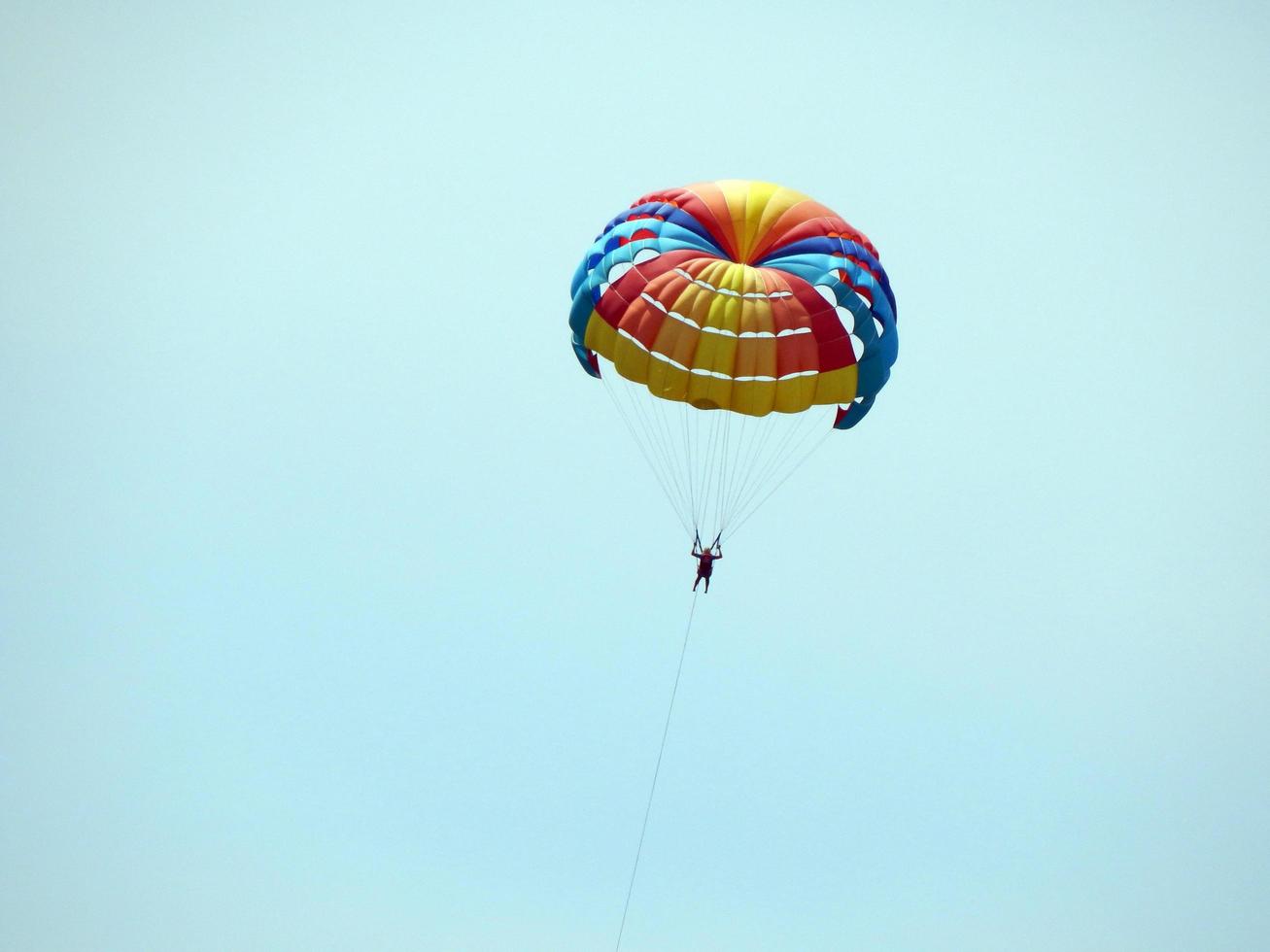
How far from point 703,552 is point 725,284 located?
186 inches

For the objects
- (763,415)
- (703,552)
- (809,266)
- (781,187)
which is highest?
(781,187)

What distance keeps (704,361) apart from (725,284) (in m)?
1.44

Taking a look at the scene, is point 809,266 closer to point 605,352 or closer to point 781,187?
point 781,187

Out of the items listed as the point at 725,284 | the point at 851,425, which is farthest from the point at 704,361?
the point at 851,425

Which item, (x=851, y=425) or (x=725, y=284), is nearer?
(x=725, y=284)

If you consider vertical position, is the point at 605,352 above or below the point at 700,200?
below

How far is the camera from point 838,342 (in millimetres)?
28484

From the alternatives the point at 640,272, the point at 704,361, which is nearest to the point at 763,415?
the point at 704,361

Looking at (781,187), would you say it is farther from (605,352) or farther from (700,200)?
(605,352)

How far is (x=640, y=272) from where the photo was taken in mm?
28703

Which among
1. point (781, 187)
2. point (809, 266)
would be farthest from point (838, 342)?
point (781, 187)

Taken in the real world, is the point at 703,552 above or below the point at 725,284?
below

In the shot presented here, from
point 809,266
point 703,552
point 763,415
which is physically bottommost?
point 703,552

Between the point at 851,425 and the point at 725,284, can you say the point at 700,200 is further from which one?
the point at 851,425
